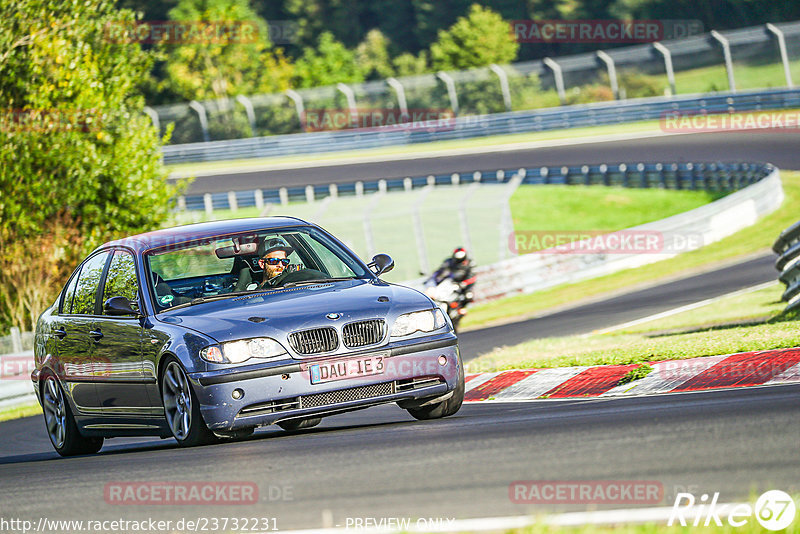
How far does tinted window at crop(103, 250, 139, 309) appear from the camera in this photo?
28.7ft

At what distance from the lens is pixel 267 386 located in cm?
744

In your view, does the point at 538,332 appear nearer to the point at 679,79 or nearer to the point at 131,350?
the point at 131,350

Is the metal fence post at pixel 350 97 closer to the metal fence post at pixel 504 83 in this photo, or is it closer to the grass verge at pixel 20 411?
the metal fence post at pixel 504 83

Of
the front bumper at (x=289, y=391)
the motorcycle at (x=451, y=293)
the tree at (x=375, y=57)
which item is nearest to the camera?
the front bumper at (x=289, y=391)

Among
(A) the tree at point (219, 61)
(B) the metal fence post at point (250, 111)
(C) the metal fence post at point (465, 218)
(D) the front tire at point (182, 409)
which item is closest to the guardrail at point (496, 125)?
(B) the metal fence post at point (250, 111)

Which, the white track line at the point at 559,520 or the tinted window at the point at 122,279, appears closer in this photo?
the white track line at the point at 559,520

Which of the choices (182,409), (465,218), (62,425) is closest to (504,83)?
(465,218)

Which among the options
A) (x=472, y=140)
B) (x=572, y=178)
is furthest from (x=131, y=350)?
(x=472, y=140)

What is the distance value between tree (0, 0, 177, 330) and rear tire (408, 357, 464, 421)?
51.5 feet

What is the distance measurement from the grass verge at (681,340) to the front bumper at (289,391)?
2.45 m

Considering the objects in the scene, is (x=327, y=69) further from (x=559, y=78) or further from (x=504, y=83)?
(x=559, y=78)

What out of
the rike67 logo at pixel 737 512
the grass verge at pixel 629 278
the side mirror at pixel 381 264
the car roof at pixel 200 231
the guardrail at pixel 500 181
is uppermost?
the car roof at pixel 200 231

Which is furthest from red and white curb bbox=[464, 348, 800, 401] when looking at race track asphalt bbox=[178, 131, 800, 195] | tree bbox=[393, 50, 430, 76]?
tree bbox=[393, 50, 430, 76]

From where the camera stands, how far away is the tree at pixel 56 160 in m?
22.4
